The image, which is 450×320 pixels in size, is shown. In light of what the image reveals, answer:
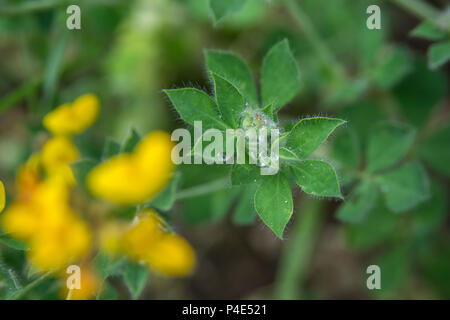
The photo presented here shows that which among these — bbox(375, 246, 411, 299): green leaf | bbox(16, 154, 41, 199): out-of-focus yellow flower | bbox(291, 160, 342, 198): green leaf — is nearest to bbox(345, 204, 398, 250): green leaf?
bbox(375, 246, 411, 299): green leaf

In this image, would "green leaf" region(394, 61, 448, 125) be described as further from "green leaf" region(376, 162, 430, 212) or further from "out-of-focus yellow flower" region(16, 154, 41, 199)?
"out-of-focus yellow flower" region(16, 154, 41, 199)

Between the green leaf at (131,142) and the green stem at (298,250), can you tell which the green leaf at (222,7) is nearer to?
the green leaf at (131,142)

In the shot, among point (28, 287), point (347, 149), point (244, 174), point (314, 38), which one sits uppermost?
point (314, 38)

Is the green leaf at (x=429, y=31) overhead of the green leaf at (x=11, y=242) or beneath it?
overhead

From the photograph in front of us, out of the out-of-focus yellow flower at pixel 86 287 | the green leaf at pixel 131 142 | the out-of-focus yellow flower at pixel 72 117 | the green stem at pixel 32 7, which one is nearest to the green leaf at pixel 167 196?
the green leaf at pixel 131 142

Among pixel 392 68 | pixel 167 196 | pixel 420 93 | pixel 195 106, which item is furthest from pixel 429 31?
pixel 167 196

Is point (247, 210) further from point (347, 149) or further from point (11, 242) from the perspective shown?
point (11, 242)
